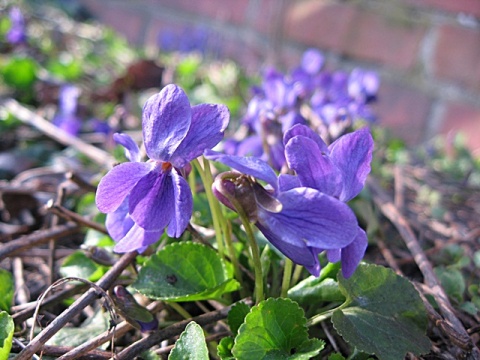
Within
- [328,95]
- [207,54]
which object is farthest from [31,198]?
[207,54]

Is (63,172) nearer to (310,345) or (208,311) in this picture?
(208,311)

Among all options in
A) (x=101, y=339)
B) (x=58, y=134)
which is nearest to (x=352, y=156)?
(x=101, y=339)

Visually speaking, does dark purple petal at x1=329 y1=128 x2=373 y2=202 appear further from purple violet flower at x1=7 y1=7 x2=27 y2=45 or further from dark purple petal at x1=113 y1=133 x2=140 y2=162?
purple violet flower at x1=7 y1=7 x2=27 y2=45

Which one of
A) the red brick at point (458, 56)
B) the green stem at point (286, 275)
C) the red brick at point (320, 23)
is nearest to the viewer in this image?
the green stem at point (286, 275)

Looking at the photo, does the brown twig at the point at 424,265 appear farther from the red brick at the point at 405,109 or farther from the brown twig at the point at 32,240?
the red brick at the point at 405,109

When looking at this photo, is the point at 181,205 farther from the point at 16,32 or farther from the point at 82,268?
the point at 16,32

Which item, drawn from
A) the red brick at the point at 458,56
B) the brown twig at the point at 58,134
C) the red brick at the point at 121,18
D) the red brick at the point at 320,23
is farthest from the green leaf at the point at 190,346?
the red brick at the point at 121,18
